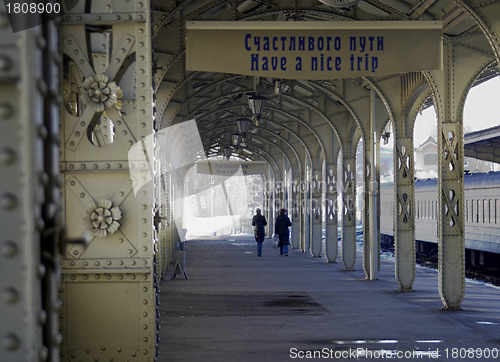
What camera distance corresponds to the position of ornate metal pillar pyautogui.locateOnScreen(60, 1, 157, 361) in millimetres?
5395

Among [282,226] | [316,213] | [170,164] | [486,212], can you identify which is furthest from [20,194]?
[316,213]

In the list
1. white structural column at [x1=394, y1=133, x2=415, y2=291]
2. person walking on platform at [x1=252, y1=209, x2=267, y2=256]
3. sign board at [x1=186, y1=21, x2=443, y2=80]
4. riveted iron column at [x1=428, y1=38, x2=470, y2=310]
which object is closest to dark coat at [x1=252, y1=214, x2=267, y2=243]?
person walking on platform at [x1=252, y1=209, x2=267, y2=256]

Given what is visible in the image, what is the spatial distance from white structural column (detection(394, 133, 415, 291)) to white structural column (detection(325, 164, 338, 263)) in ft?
25.5

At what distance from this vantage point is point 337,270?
19.6 meters

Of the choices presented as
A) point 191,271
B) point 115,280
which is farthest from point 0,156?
point 191,271

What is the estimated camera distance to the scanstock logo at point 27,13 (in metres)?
2.25

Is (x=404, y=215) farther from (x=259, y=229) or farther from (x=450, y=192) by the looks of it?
(x=259, y=229)

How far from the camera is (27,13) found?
7.54ft

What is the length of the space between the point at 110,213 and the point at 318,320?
18.8 ft

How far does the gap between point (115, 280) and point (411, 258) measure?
387 inches

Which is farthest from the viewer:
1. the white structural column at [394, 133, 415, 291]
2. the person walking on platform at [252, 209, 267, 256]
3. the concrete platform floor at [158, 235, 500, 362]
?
the person walking on platform at [252, 209, 267, 256]

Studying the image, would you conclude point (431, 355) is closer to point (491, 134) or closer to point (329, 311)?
point (329, 311)

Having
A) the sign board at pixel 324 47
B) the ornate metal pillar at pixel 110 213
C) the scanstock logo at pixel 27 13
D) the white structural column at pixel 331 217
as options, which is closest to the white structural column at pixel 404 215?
the sign board at pixel 324 47

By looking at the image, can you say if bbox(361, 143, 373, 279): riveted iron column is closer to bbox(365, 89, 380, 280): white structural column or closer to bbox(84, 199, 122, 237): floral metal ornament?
bbox(365, 89, 380, 280): white structural column
